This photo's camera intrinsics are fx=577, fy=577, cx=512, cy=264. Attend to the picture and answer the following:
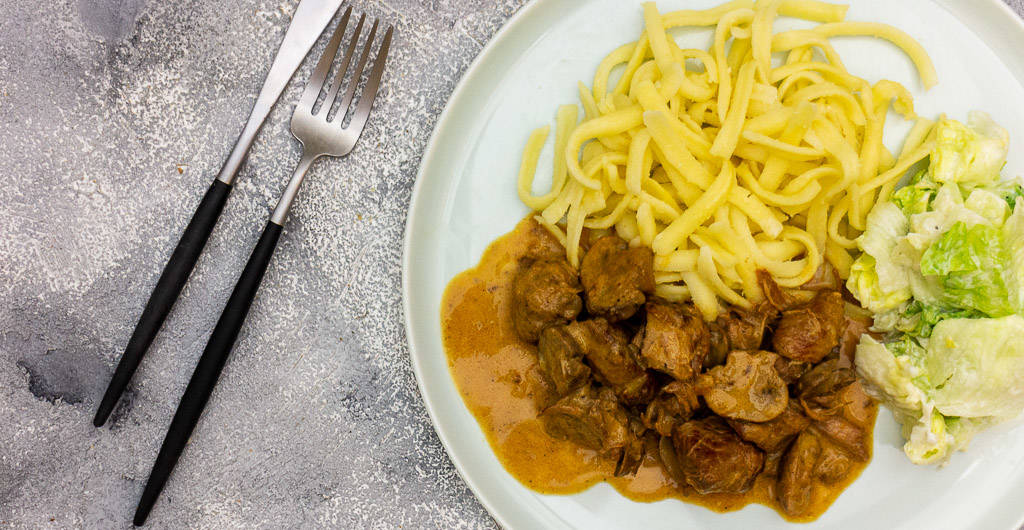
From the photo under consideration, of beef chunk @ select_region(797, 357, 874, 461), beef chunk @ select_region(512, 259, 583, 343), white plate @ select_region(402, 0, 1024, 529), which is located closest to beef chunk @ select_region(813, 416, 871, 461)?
beef chunk @ select_region(797, 357, 874, 461)

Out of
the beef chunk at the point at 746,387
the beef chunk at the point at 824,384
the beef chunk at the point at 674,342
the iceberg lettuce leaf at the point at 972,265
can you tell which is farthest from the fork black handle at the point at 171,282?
the iceberg lettuce leaf at the point at 972,265

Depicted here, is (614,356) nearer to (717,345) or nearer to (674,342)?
(674,342)

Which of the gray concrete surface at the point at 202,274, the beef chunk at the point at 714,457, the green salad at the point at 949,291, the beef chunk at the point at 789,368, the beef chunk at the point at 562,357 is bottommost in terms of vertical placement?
the gray concrete surface at the point at 202,274

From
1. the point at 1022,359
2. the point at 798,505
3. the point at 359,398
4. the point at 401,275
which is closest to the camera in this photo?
the point at 1022,359

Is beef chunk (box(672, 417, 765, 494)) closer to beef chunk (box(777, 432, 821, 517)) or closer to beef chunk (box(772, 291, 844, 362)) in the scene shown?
beef chunk (box(777, 432, 821, 517))

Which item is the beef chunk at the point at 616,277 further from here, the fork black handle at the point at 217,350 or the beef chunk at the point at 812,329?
the fork black handle at the point at 217,350

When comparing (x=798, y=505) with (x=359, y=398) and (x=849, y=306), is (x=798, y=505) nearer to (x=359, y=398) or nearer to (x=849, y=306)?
(x=849, y=306)

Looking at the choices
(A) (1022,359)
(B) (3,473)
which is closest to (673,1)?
(A) (1022,359)
